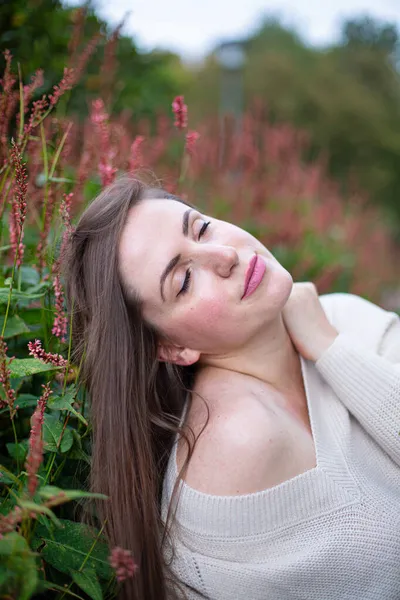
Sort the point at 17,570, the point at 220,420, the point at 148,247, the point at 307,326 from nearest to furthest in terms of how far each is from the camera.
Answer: the point at 17,570 < the point at 220,420 < the point at 148,247 < the point at 307,326

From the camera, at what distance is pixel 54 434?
5.76 ft

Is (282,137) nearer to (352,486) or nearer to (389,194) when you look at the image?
(352,486)

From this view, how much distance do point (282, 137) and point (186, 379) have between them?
3425 millimetres

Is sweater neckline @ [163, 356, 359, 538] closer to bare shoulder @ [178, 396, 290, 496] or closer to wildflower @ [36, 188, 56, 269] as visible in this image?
bare shoulder @ [178, 396, 290, 496]

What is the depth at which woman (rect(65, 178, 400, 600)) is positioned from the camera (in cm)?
182

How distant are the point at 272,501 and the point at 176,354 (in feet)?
1.84

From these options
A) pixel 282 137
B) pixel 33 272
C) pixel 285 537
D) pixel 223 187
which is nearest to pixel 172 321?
pixel 33 272

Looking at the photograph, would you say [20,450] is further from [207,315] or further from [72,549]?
[207,315]

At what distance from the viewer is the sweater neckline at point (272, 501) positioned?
1.81 m

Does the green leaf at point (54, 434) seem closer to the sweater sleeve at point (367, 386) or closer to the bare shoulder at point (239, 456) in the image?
the bare shoulder at point (239, 456)

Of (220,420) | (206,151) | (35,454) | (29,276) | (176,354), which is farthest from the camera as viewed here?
(206,151)

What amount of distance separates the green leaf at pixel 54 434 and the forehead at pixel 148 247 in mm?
473

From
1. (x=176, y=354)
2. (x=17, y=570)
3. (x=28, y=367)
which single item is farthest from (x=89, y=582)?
(x=176, y=354)

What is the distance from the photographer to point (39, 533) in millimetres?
1646
